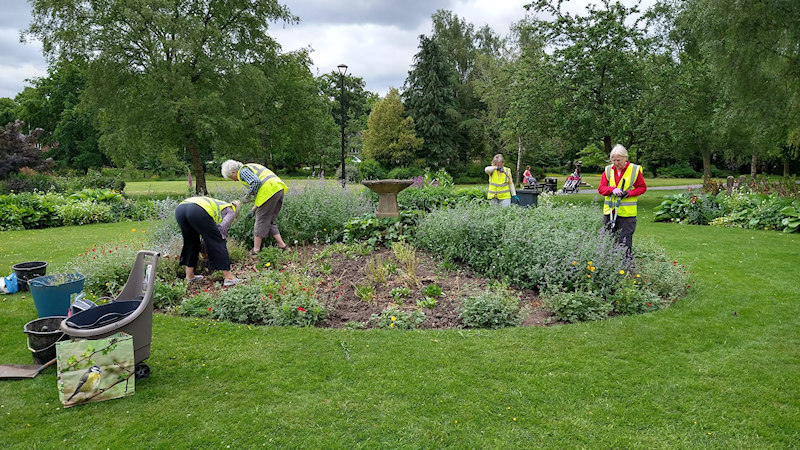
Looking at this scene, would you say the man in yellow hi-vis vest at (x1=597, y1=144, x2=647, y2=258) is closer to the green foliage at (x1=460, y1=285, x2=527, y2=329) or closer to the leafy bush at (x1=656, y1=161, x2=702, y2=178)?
the green foliage at (x1=460, y1=285, x2=527, y2=329)

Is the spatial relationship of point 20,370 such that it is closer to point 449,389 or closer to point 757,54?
point 449,389

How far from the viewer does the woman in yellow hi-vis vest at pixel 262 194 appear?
6555 mm

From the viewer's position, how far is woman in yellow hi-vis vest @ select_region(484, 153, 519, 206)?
28.5ft

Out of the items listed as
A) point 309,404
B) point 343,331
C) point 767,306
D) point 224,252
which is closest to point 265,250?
point 224,252

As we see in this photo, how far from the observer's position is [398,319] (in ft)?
15.0

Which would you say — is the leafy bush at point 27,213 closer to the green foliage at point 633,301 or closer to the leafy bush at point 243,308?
the leafy bush at point 243,308

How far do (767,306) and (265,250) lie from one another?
6.21 m

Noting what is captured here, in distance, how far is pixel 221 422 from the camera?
294 centimetres

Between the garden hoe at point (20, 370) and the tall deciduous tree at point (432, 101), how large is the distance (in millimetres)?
29552

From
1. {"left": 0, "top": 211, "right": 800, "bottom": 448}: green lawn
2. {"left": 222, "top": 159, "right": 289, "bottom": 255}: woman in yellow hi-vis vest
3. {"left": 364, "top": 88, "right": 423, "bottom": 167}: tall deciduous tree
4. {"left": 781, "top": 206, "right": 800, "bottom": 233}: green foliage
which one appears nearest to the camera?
{"left": 0, "top": 211, "right": 800, "bottom": 448}: green lawn

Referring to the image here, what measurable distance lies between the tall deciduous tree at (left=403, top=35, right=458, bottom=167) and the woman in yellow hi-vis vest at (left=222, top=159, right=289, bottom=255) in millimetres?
26041

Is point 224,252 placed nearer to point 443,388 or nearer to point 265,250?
point 265,250

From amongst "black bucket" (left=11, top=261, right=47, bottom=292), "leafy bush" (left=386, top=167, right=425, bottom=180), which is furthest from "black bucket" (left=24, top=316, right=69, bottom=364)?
"leafy bush" (left=386, top=167, right=425, bottom=180)

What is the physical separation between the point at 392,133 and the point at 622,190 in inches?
1041
